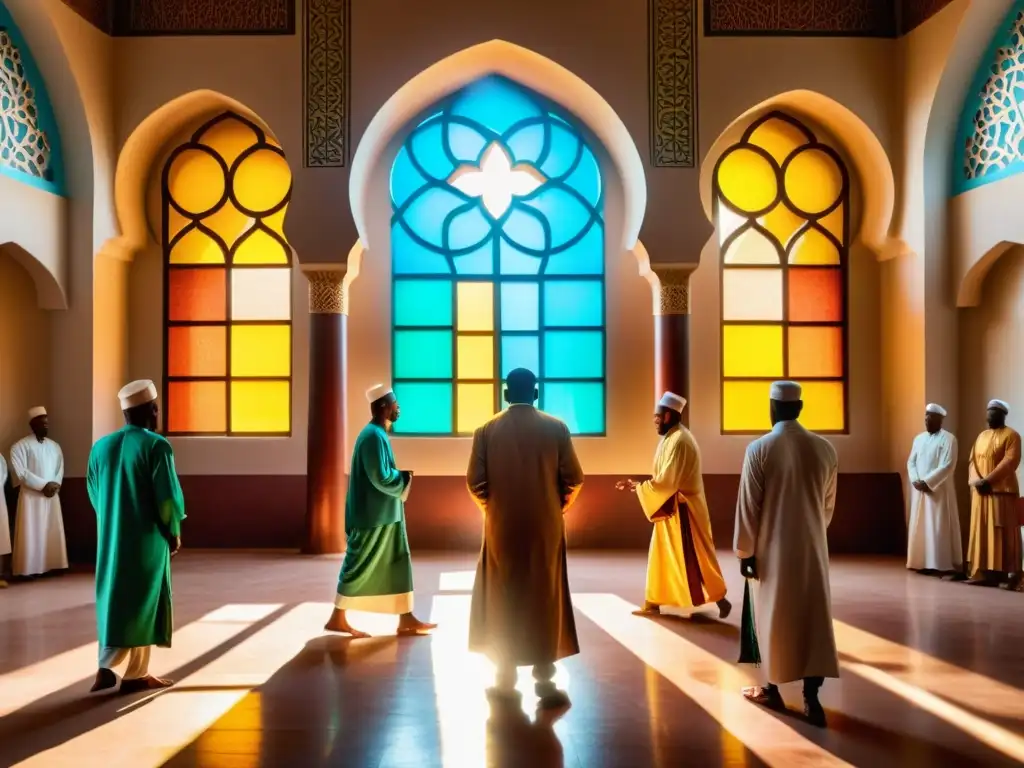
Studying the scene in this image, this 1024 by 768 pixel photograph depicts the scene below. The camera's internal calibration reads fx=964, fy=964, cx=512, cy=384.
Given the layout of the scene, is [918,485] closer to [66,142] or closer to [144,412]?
[144,412]

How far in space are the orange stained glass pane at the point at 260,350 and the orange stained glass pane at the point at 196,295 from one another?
0.32m

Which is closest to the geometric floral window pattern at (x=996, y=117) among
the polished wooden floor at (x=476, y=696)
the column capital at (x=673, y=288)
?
the column capital at (x=673, y=288)

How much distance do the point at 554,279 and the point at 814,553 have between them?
6.62 metres

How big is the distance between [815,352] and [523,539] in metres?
6.78

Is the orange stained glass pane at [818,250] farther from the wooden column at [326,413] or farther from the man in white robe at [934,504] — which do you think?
the wooden column at [326,413]

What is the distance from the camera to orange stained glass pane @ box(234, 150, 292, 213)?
10.4 meters

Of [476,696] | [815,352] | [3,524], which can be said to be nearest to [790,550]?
[476,696]

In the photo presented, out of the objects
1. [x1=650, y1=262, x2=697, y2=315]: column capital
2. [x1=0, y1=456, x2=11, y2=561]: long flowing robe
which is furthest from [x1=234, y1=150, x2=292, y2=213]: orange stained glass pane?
[x1=650, y1=262, x2=697, y2=315]: column capital

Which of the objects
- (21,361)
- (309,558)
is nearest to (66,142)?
(21,361)

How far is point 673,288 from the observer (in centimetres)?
980

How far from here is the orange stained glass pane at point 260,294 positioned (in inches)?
410

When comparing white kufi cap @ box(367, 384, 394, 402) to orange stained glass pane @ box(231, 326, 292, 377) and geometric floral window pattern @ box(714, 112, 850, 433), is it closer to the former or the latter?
orange stained glass pane @ box(231, 326, 292, 377)

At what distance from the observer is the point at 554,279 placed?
416 inches

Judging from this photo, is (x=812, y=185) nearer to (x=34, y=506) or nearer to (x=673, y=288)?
(x=673, y=288)
